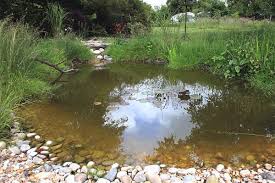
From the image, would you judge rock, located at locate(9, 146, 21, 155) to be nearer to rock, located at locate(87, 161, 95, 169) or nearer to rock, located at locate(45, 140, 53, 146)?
rock, located at locate(45, 140, 53, 146)

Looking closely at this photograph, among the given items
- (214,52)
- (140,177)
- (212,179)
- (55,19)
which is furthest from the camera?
(55,19)

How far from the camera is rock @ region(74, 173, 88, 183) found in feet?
10.4

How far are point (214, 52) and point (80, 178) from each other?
5.40m

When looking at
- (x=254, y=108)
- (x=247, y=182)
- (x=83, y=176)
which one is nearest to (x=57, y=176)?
(x=83, y=176)

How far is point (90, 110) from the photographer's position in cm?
518

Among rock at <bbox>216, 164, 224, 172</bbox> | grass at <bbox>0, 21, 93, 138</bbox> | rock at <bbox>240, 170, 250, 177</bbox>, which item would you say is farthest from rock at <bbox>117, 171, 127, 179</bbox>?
grass at <bbox>0, 21, 93, 138</bbox>

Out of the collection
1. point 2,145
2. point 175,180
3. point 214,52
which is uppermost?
point 214,52

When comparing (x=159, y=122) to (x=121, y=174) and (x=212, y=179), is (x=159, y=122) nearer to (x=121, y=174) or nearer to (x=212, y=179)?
(x=121, y=174)

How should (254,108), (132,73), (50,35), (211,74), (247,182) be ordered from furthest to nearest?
(50,35)
(132,73)
(211,74)
(254,108)
(247,182)

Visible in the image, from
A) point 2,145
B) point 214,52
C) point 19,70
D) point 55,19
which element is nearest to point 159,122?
point 2,145

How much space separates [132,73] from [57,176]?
16.0 feet

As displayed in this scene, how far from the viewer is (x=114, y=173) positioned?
326 cm

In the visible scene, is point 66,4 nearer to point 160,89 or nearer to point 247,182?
point 160,89

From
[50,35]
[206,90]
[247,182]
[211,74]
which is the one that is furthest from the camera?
[50,35]
